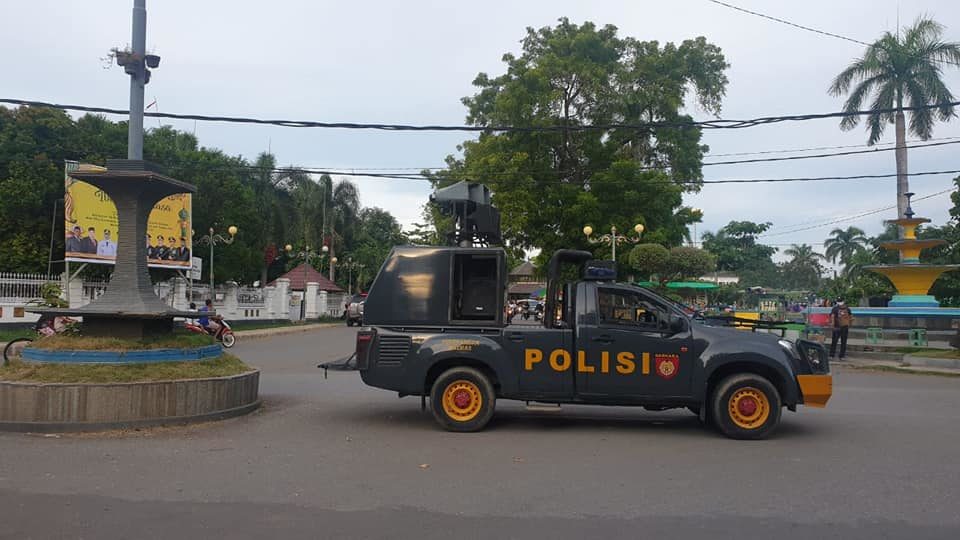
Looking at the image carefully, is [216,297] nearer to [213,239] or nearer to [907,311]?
[213,239]

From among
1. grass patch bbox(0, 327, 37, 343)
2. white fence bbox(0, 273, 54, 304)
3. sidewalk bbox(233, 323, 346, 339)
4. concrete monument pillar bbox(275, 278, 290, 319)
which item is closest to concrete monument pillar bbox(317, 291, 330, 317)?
concrete monument pillar bbox(275, 278, 290, 319)

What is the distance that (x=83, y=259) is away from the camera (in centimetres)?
2494

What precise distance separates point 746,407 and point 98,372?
7558 millimetres

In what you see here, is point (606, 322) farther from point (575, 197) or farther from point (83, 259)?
point (575, 197)

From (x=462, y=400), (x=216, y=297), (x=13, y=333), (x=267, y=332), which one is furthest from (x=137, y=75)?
(x=216, y=297)

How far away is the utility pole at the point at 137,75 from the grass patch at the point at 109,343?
2811mm

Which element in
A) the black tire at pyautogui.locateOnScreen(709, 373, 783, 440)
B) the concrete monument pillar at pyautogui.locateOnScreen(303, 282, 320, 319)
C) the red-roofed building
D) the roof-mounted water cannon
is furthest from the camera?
the red-roofed building

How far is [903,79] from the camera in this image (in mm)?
35844

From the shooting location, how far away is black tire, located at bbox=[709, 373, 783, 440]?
823cm

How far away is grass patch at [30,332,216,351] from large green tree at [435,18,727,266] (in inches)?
1004

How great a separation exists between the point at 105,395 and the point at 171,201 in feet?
77.4

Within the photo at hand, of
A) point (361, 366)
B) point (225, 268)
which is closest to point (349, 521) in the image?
point (361, 366)

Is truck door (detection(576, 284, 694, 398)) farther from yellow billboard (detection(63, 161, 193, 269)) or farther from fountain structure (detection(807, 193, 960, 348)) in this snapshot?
yellow billboard (detection(63, 161, 193, 269))

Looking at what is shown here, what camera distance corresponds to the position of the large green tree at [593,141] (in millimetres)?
34719
